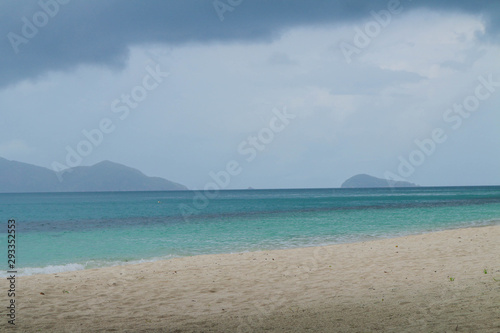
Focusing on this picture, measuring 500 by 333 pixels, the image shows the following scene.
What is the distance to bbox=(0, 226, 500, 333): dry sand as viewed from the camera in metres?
7.76

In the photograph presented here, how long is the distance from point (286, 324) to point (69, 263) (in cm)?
1403

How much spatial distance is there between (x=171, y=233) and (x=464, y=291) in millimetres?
24164

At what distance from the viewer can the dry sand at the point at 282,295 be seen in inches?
306

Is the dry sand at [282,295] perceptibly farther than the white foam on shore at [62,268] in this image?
No

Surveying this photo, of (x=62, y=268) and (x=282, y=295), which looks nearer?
(x=282, y=295)

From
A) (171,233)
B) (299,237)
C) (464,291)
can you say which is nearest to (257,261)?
(464,291)

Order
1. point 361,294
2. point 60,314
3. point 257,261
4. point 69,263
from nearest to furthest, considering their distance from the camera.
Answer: point 60,314
point 361,294
point 257,261
point 69,263

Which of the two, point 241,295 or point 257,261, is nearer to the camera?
point 241,295

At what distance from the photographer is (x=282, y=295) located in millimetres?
10281

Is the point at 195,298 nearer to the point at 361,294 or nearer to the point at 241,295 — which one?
the point at 241,295

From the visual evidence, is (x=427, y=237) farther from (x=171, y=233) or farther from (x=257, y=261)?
(x=171, y=233)

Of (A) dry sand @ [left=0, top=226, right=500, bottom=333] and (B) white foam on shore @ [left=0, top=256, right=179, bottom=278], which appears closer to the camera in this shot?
(A) dry sand @ [left=0, top=226, right=500, bottom=333]

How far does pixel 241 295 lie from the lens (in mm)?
10453

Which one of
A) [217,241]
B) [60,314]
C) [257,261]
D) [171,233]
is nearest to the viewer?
[60,314]
